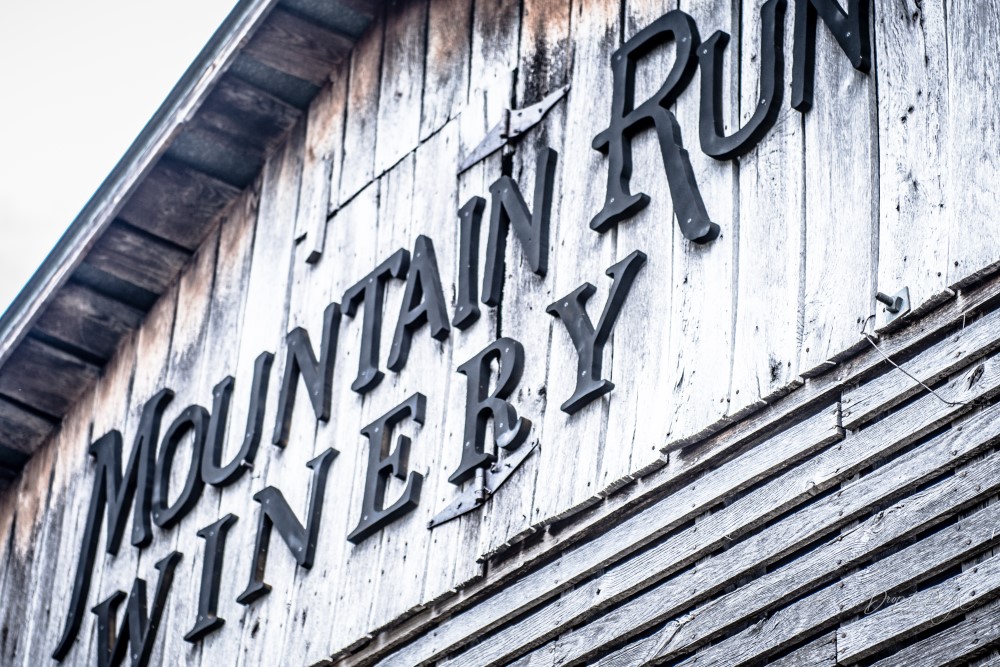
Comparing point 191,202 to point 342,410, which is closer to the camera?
point 342,410

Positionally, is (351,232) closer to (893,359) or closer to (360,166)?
(360,166)

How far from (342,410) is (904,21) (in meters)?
2.62

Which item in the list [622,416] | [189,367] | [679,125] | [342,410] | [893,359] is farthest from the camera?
[189,367]

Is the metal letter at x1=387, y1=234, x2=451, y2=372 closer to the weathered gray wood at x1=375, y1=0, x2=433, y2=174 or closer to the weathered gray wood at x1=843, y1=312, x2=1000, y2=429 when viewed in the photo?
the weathered gray wood at x1=375, y1=0, x2=433, y2=174

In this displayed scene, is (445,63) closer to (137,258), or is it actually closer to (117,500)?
(137,258)

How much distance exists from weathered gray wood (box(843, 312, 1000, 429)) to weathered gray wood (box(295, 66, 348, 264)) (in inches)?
121

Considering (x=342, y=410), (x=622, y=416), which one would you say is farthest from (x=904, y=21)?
(x=342, y=410)

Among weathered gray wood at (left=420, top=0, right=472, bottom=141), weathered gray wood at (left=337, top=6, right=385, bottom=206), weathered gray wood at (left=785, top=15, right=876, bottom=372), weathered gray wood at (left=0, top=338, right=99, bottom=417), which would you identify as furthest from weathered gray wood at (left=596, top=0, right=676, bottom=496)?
weathered gray wood at (left=0, top=338, right=99, bottom=417)

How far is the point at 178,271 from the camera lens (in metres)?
7.48

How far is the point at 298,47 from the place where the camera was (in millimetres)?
6836

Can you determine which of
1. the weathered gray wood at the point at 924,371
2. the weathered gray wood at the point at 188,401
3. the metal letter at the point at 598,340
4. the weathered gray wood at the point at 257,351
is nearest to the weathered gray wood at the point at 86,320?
the weathered gray wood at the point at 188,401

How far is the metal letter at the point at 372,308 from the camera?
228 inches

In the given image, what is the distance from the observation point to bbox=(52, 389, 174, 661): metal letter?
694cm

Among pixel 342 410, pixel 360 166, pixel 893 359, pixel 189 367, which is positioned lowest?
pixel 893 359
